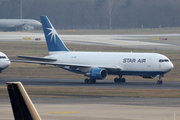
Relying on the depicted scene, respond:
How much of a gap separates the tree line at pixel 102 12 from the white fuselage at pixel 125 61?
13382 centimetres

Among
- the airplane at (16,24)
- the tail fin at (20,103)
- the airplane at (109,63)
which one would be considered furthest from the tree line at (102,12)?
the tail fin at (20,103)

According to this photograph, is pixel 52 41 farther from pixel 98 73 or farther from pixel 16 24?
pixel 16 24

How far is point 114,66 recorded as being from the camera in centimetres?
4453

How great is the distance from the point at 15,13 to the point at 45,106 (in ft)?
575

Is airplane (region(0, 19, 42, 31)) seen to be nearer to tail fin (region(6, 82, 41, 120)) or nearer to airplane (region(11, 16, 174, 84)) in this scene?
airplane (region(11, 16, 174, 84))

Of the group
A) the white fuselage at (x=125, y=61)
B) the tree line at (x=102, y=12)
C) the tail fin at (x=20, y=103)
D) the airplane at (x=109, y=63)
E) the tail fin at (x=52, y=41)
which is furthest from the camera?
the tree line at (x=102, y=12)

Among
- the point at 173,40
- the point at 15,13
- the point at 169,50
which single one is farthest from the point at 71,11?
the point at 169,50

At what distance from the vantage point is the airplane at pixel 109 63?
4262cm

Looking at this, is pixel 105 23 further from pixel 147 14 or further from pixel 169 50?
pixel 169 50

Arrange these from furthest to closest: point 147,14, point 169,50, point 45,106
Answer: point 147,14
point 169,50
point 45,106

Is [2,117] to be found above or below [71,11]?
below

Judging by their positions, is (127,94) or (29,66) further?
(29,66)

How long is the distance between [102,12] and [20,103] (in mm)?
182697

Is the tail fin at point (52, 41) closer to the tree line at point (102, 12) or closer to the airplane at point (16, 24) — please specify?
the airplane at point (16, 24)
